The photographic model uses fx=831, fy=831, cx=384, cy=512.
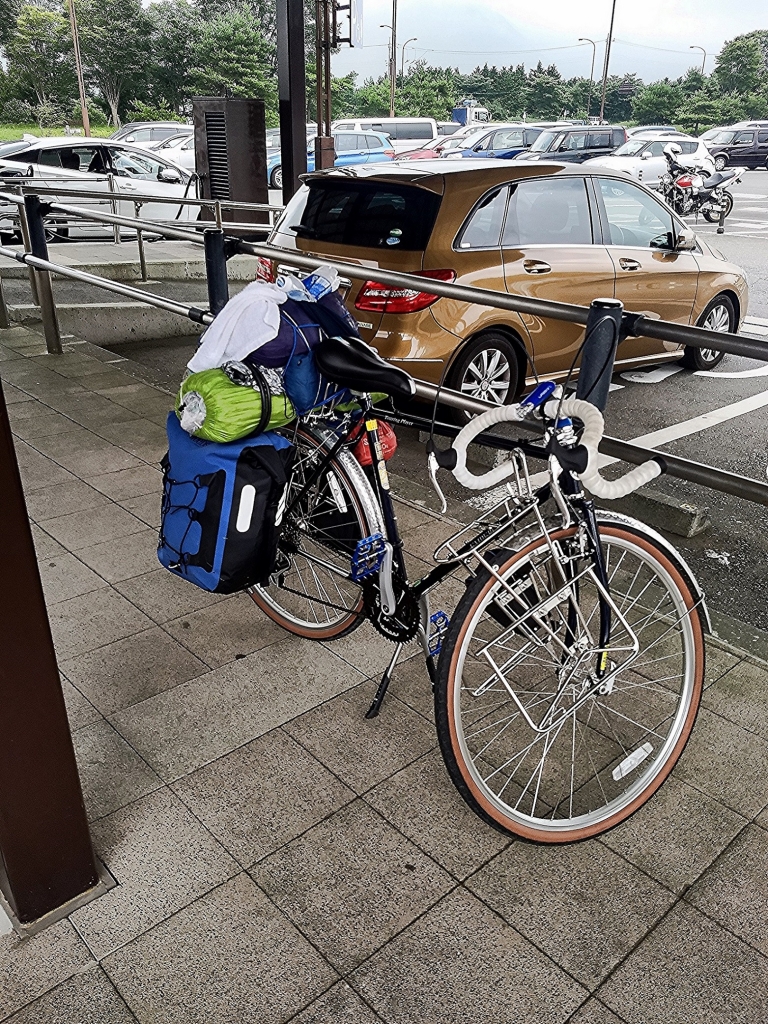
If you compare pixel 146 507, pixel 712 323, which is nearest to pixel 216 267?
pixel 146 507

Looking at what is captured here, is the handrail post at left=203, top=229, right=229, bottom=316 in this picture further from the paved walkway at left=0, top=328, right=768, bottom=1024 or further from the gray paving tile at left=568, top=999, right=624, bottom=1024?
→ the gray paving tile at left=568, top=999, right=624, bottom=1024

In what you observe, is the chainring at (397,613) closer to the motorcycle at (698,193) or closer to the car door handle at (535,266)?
the car door handle at (535,266)

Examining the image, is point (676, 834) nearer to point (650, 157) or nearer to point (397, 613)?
point (397, 613)

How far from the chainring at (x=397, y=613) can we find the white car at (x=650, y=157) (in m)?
20.7

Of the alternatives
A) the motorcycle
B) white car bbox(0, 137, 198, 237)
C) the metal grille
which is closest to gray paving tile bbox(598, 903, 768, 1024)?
the metal grille

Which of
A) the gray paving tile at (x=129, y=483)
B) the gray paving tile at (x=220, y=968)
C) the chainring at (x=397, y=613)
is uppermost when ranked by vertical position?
the chainring at (x=397, y=613)

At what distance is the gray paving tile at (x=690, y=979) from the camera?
5.57ft

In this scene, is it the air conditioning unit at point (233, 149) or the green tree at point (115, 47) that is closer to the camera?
the air conditioning unit at point (233, 149)

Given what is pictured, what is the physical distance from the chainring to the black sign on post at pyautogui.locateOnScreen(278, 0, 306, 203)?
5.93 m

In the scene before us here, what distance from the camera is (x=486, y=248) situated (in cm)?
523

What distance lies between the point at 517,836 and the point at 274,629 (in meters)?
1.25

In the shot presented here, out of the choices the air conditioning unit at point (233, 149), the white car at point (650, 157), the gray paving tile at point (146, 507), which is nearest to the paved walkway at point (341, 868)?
the gray paving tile at point (146, 507)

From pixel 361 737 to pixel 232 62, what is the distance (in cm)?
5240

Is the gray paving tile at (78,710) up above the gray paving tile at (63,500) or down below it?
above
